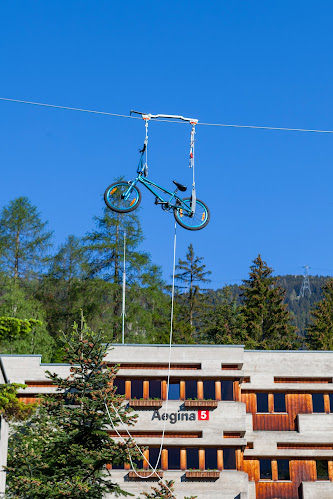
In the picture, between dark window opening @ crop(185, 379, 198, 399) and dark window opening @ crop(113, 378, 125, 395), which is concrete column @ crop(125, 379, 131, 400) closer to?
dark window opening @ crop(113, 378, 125, 395)

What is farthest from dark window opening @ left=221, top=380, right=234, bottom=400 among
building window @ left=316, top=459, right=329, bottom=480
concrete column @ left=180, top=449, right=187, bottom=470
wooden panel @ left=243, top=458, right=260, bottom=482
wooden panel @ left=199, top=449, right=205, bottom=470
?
building window @ left=316, top=459, right=329, bottom=480

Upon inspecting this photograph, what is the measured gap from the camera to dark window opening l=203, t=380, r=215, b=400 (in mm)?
38031

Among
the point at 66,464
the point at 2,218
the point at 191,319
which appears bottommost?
the point at 66,464

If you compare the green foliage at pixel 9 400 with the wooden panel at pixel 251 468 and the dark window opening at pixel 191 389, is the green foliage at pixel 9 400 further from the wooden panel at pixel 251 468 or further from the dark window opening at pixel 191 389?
the wooden panel at pixel 251 468

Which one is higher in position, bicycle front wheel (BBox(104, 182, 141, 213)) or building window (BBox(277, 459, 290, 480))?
bicycle front wheel (BBox(104, 182, 141, 213))

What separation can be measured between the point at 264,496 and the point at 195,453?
14.5 feet

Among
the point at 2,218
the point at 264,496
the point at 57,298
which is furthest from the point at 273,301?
the point at 264,496

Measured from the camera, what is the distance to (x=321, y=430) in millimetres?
38875

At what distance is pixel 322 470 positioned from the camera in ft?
127

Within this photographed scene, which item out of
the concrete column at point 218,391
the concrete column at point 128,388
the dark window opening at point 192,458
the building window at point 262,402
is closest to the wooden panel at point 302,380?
the building window at point 262,402

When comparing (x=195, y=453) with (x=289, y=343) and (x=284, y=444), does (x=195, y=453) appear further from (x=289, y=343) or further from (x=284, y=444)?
(x=289, y=343)

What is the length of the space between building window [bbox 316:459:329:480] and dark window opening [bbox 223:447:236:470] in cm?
493

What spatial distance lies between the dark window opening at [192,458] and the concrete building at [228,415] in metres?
0.05

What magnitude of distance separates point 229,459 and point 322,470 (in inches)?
208
